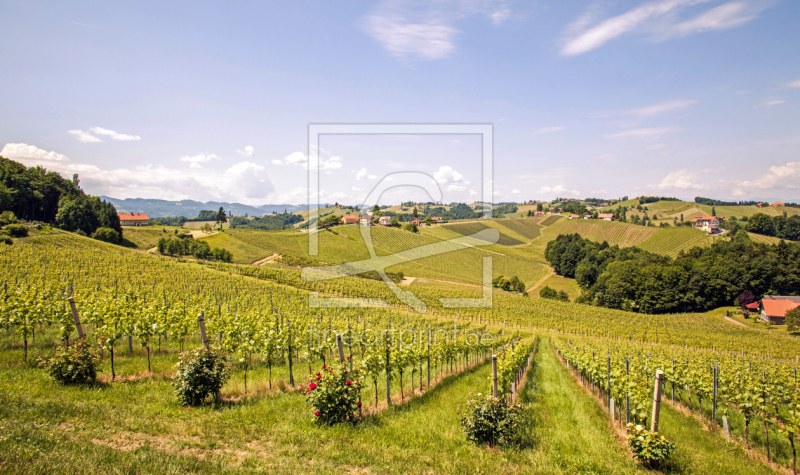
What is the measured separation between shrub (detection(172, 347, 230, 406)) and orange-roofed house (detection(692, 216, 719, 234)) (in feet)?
492

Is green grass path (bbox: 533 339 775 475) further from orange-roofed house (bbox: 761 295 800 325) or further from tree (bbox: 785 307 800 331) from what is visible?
orange-roofed house (bbox: 761 295 800 325)

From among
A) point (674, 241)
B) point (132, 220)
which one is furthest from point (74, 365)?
point (132, 220)

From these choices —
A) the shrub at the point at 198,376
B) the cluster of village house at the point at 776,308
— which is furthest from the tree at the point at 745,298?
the shrub at the point at 198,376

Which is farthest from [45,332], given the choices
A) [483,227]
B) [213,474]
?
[483,227]

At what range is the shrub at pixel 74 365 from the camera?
7.75m

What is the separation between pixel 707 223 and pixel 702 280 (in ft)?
263

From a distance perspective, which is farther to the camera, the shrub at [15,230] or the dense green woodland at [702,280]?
the dense green woodland at [702,280]

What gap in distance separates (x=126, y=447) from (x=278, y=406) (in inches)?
125

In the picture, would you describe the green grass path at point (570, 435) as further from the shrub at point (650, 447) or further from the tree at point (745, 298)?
the tree at point (745, 298)

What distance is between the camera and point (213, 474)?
4.80 metres

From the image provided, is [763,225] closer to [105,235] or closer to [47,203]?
[105,235]

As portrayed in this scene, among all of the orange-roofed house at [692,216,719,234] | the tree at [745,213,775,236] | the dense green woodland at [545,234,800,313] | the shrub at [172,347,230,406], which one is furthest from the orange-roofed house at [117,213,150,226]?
the tree at [745,213,775,236]

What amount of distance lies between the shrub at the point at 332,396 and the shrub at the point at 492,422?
2.44 meters

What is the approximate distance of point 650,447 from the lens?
251 inches
